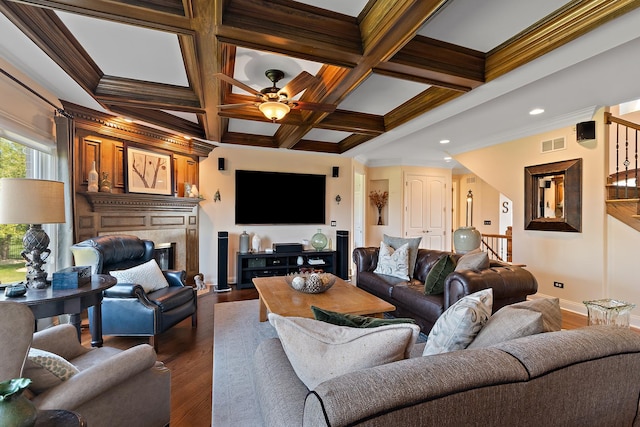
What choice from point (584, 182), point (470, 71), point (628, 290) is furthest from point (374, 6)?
point (628, 290)

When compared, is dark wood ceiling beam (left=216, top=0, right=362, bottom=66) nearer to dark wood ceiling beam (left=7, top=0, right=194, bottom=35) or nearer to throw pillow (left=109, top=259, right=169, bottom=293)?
dark wood ceiling beam (left=7, top=0, right=194, bottom=35)

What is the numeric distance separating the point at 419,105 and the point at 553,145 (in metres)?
2.15

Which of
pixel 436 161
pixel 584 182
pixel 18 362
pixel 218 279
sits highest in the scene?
pixel 436 161

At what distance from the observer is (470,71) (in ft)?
8.22

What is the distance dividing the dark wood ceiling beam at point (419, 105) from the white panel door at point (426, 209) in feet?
8.95

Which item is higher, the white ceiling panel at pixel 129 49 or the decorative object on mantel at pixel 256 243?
the white ceiling panel at pixel 129 49

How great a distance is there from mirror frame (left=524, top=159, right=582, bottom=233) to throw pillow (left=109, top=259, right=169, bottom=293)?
4.91m

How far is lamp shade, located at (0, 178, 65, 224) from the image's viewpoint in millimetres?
1851

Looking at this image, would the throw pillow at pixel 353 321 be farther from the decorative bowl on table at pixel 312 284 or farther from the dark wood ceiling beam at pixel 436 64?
the dark wood ceiling beam at pixel 436 64

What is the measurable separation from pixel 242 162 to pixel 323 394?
495 cm

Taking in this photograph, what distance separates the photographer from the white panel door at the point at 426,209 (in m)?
6.50

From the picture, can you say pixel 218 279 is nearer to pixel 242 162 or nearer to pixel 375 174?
pixel 242 162

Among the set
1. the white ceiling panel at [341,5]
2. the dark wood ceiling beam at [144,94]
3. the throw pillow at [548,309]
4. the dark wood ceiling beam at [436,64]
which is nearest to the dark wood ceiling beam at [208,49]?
the dark wood ceiling beam at [144,94]

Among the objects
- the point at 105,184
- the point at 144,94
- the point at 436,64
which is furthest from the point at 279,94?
the point at 105,184
